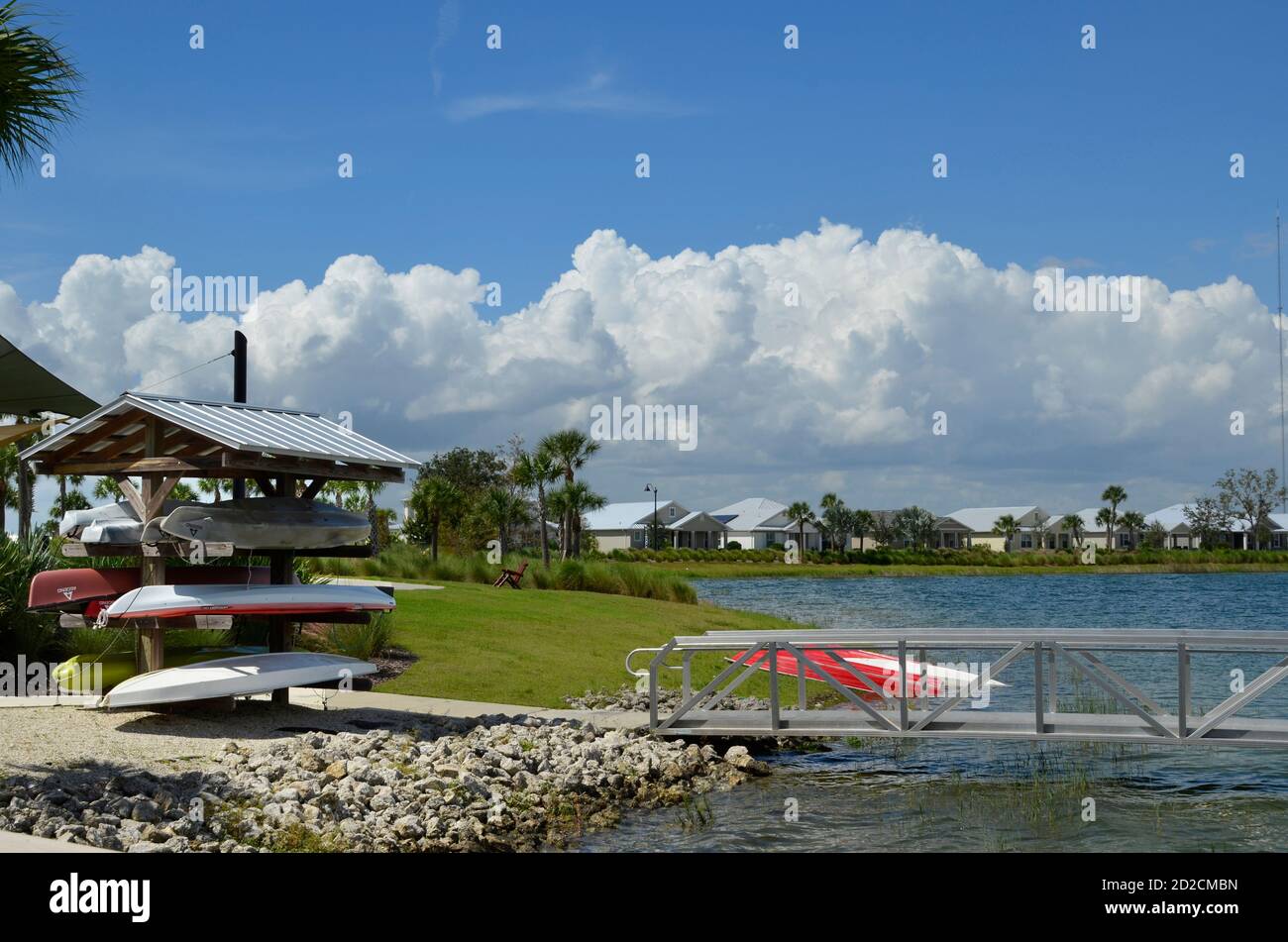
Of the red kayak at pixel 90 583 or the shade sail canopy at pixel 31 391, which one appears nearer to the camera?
the shade sail canopy at pixel 31 391

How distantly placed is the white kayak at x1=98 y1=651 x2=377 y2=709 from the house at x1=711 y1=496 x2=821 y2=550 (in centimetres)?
9659

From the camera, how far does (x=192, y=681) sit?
1264cm

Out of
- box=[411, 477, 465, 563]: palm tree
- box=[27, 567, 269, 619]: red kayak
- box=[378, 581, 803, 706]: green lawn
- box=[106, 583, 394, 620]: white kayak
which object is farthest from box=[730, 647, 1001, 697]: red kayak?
box=[411, 477, 465, 563]: palm tree

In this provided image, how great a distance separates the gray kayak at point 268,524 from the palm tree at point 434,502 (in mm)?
41877

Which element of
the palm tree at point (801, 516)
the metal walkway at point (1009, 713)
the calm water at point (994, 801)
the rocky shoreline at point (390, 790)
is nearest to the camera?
the rocky shoreline at point (390, 790)

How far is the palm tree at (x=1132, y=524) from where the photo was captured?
116312 mm

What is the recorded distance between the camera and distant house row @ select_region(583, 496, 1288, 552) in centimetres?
11127

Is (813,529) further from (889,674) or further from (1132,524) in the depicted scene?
(889,674)

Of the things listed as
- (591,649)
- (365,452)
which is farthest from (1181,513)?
(365,452)

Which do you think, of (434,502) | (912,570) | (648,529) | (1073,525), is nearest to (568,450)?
(434,502)

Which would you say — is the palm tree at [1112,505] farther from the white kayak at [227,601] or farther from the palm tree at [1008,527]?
the white kayak at [227,601]

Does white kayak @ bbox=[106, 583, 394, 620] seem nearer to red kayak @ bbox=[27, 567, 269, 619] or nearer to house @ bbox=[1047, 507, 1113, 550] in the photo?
red kayak @ bbox=[27, 567, 269, 619]

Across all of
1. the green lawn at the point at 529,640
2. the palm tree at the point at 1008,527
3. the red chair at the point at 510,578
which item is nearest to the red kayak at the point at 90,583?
the green lawn at the point at 529,640
